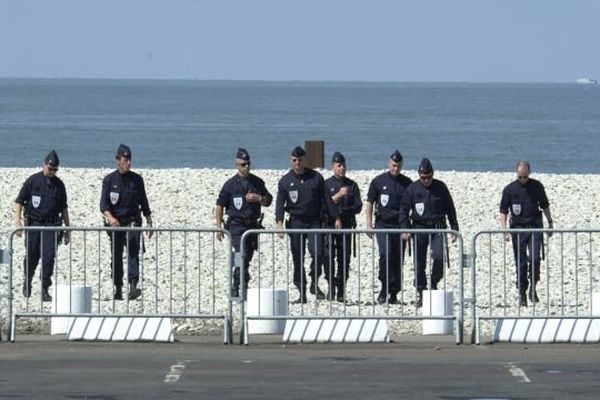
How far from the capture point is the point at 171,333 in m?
17.0

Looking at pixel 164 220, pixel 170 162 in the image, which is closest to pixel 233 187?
pixel 164 220

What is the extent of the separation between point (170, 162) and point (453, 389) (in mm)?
55552

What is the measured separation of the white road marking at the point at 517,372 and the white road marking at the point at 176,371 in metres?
2.43

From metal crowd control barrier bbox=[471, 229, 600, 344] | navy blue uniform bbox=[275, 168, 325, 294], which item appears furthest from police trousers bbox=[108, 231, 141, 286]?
metal crowd control barrier bbox=[471, 229, 600, 344]

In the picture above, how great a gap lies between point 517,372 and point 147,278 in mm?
7921

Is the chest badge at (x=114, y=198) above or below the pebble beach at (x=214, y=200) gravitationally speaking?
below

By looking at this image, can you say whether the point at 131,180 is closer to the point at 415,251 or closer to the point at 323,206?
the point at 323,206

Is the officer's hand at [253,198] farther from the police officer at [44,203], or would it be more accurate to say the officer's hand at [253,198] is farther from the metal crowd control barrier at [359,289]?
the police officer at [44,203]

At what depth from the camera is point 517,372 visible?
1477cm

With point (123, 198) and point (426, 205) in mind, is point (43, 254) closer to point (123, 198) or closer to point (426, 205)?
point (123, 198)

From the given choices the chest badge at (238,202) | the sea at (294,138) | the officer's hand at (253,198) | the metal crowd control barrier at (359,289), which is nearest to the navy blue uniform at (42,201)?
the chest badge at (238,202)

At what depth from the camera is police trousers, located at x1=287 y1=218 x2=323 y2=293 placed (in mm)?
18109

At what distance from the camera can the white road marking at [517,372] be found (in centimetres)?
1430

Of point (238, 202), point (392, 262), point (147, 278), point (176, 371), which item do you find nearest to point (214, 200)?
point (147, 278)
